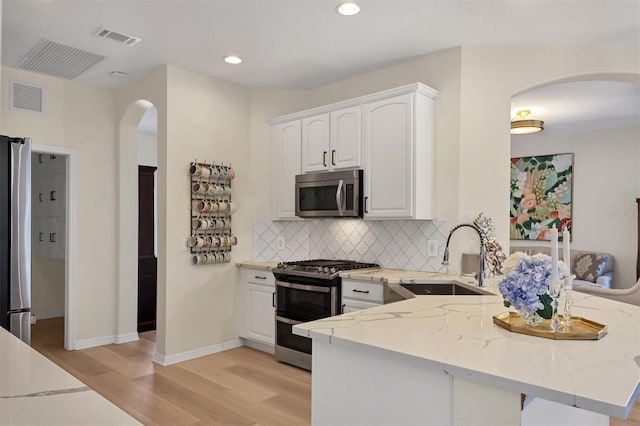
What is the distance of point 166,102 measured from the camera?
4.04 metres

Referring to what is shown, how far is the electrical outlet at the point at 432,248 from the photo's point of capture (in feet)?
12.0

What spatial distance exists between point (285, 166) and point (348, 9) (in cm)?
181

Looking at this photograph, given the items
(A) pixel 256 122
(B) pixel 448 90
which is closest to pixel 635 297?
(B) pixel 448 90

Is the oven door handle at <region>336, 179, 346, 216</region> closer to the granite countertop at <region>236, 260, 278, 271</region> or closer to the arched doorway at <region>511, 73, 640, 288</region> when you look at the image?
the granite countertop at <region>236, 260, 278, 271</region>

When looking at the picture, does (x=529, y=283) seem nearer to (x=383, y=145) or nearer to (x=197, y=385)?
(x=383, y=145)

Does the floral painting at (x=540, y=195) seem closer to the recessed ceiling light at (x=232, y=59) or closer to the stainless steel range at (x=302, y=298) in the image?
the stainless steel range at (x=302, y=298)

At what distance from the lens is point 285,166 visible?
441 cm

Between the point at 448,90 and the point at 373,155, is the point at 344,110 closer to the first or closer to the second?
the point at 373,155

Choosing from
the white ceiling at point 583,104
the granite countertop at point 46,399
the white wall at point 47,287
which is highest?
the white ceiling at point 583,104

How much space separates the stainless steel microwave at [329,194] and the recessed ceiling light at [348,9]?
4.19ft

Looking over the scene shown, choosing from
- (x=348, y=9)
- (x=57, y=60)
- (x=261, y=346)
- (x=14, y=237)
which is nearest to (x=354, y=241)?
(x=261, y=346)

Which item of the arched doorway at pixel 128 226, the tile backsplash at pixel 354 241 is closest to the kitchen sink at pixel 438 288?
the tile backsplash at pixel 354 241

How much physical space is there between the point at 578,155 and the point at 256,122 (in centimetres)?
491


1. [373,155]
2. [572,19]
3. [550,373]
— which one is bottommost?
[550,373]
